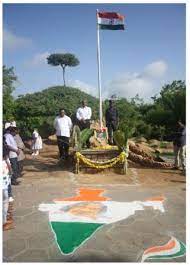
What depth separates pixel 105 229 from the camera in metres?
5.21

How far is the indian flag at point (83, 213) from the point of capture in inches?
193

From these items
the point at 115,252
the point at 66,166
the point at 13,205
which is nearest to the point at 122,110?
the point at 66,166

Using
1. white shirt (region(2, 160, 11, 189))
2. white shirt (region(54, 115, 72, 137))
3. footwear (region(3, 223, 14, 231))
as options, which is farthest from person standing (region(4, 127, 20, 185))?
footwear (region(3, 223, 14, 231))

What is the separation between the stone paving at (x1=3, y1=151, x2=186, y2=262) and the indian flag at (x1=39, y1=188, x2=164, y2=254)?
11 cm

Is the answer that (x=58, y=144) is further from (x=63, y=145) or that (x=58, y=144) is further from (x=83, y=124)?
(x=83, y=124)

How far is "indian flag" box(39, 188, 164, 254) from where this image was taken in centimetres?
490

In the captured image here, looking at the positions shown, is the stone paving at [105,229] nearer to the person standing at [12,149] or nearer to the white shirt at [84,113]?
the person standing at [12,149]

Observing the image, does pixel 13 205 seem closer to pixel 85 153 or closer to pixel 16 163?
pixel 16 163

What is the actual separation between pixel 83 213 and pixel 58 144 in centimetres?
427

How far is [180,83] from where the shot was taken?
23.4 metres

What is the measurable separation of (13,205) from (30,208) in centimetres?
37

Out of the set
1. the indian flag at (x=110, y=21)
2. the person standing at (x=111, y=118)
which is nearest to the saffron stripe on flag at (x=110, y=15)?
the indian flag at (x=110, y=21)

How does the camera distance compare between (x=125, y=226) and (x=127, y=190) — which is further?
(x=127, y=190)

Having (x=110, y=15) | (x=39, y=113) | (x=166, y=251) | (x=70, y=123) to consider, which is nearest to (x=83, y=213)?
(x=166, y=251)
